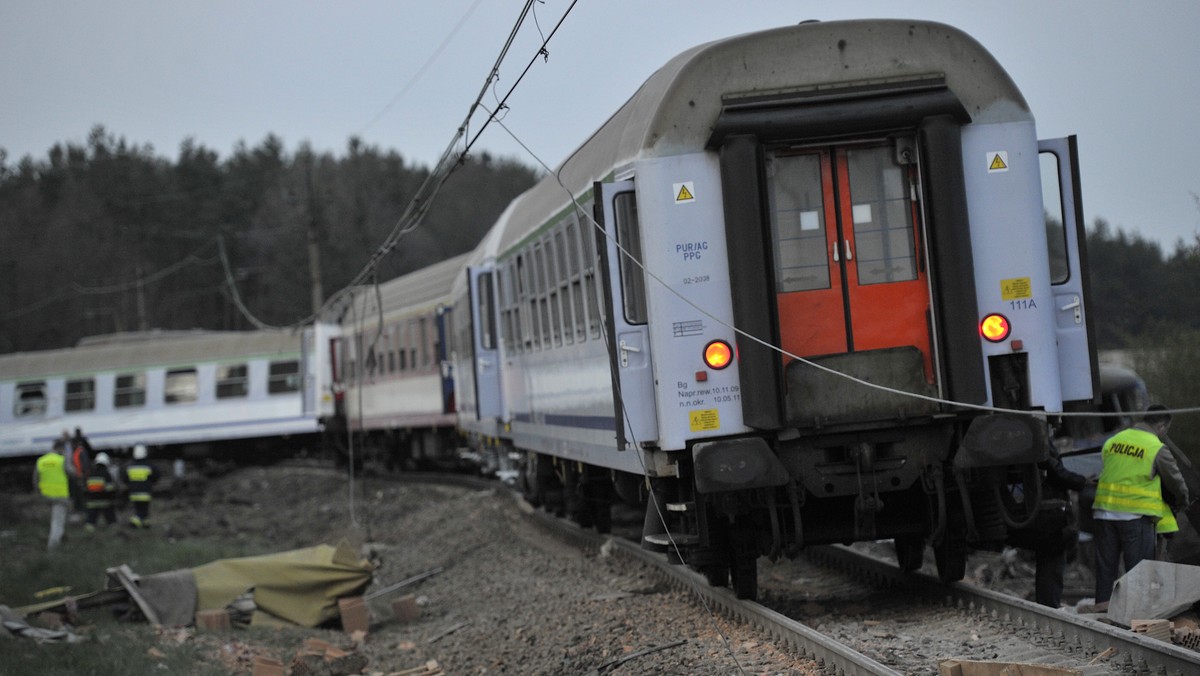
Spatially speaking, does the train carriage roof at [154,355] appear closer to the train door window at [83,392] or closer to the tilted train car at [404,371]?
the train door window at [83,392]

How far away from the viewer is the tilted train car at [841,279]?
26.5 ft

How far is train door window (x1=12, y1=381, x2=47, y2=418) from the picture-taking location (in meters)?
36.2

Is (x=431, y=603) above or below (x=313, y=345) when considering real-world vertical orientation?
below

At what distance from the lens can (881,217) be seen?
331 inches

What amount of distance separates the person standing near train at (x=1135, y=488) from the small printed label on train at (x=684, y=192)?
131 inches

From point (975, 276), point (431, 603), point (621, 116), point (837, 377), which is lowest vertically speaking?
point (431, 603)

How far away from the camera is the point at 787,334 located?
8.35m

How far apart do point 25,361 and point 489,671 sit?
3105 cm

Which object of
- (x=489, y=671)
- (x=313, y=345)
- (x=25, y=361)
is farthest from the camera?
(x=25, y=361)

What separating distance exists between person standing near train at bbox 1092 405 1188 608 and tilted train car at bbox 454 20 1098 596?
0.64 m

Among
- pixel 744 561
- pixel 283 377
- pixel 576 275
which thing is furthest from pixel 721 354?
pixel 283 377

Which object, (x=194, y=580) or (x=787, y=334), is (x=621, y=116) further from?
(x=194, y=580)

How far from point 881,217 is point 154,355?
3118 centimetres

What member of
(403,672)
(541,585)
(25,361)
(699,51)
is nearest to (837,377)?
(699,51)
